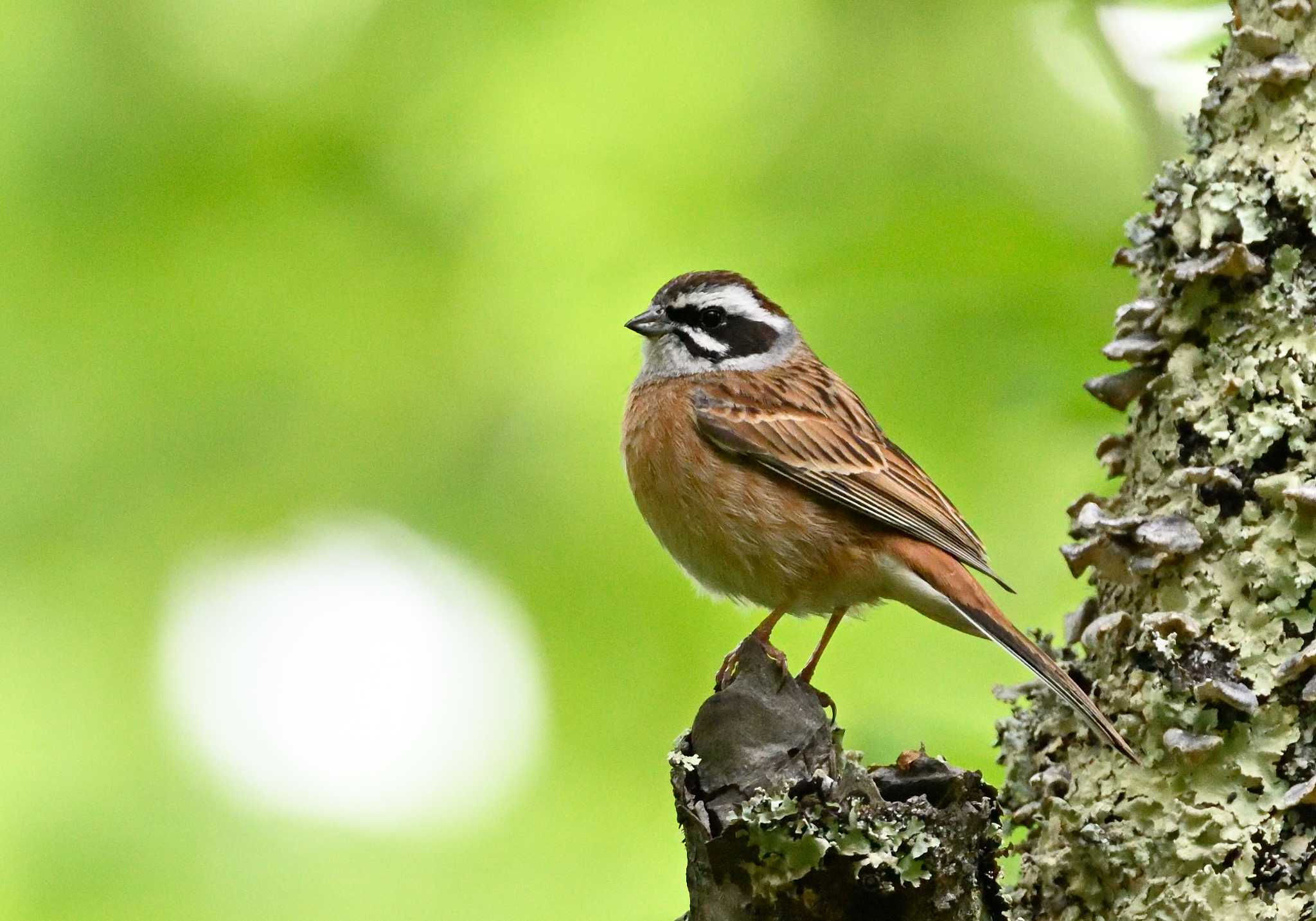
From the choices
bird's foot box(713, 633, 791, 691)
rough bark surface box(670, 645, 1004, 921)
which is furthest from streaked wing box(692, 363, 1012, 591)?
rough bark surface box(670, 645, 1004, 921)

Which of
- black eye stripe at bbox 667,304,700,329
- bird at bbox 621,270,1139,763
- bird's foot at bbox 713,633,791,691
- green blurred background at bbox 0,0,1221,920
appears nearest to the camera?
bird's foot at bbox 713,633,791,691

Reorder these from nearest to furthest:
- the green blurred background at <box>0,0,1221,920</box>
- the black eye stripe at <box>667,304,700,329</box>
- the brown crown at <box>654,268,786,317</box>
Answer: the brown crown at <box>654,268,786,317</box>, the black eye stripe at <box>667,304,700,329</box>, the green blurred background at <box>0,0,1221,920</box>

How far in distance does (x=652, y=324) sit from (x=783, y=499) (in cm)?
95

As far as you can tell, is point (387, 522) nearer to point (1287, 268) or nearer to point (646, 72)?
point (646, 72)

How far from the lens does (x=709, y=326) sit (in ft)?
17.5

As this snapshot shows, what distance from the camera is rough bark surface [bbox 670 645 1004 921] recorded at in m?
2.83

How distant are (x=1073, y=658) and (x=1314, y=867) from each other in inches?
37.1

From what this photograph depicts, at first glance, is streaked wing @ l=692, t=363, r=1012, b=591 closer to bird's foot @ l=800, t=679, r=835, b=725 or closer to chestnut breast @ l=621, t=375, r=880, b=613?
chestnut breast @ l=621, t=375, r=880, b=613

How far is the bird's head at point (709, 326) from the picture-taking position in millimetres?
5203

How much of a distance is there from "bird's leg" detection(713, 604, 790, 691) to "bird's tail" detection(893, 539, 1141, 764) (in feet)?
1.47

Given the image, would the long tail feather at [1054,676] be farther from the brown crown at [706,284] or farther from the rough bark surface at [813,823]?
the brown crown at [706,284]

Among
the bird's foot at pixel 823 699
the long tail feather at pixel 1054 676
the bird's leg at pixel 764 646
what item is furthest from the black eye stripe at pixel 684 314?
the bird's foot at pixel 823 699

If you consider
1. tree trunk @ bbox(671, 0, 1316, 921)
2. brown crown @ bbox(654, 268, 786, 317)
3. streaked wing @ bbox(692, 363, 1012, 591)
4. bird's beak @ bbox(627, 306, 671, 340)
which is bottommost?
tree trunk @ bbox(671, 0, 1316, 921)

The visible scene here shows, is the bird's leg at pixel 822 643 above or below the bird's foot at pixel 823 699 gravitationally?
above
